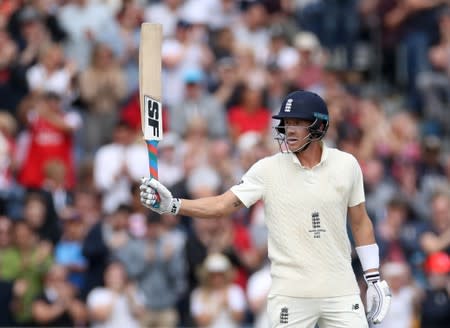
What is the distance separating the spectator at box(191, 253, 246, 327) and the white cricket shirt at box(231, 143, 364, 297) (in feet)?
15.6

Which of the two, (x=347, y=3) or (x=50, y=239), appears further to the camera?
(x=347, y=3)

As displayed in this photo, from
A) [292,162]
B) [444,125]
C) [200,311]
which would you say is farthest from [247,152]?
[292,162]

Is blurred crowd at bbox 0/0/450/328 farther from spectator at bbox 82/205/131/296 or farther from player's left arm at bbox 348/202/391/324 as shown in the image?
player's left arm at bbox 348/202/391/324

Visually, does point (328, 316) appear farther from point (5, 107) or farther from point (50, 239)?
point (5, 107)

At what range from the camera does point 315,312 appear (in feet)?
31.0

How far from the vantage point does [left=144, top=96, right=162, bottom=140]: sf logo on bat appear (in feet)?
31.4

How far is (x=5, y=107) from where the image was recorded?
651 inches

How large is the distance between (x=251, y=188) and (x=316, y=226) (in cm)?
56

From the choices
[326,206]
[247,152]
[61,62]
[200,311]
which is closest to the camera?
[326,206]

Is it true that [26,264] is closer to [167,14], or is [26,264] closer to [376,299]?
[167,14]

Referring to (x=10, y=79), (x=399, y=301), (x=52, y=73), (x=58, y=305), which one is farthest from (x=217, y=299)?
(x=10, y=79)

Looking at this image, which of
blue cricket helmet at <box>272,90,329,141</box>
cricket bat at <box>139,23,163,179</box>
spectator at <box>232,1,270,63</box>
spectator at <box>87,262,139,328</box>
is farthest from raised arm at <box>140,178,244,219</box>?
spectator at <box>232,1,270,63</box>

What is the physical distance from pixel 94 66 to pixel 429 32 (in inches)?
219

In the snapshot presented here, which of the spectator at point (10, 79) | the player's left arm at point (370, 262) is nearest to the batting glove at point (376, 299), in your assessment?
the player's left arm at point (370, 262)
